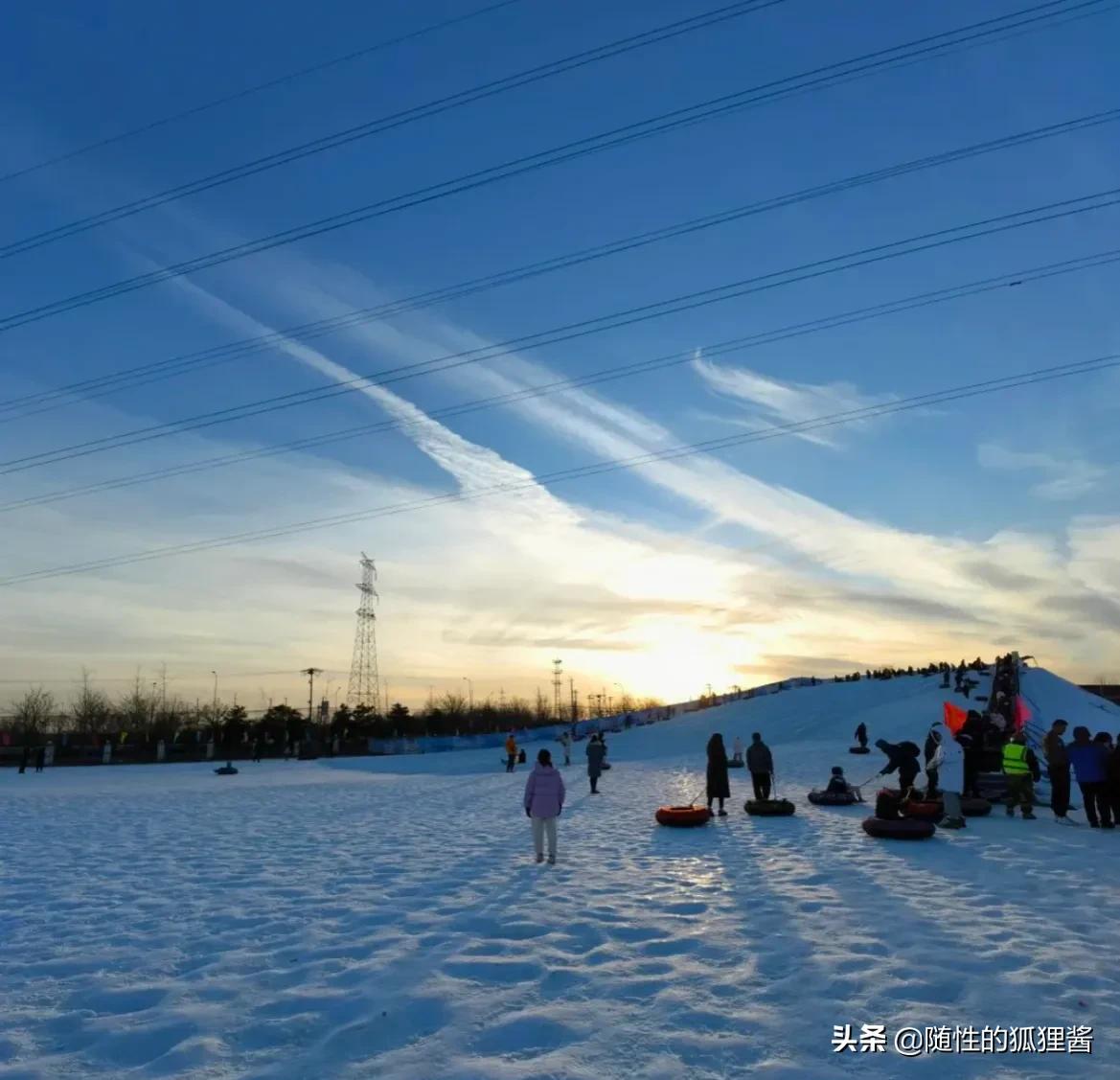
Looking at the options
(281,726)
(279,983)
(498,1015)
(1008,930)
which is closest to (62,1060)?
(279,983)

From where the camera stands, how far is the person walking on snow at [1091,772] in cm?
1627

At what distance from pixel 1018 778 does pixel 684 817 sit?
720cm

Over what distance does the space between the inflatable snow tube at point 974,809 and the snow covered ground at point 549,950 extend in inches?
44.4

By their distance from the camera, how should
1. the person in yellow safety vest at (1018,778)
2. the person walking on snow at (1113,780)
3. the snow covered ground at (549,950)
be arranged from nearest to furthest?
the snow covered ground at (549,950) < the person walking on snow at (1113,780) < the person in yellow safety vest at (1018,778)

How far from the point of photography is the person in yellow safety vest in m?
18.3

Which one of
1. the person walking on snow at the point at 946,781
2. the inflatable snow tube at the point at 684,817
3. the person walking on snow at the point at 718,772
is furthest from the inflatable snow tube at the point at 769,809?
the person walking on snow at the point at 946,781

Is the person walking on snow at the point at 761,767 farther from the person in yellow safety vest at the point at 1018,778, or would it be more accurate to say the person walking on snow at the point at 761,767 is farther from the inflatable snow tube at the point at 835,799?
the person in yellow safety vest at the point at 1018,778

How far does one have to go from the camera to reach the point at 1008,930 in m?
9.01

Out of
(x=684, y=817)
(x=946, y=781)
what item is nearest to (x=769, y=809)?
(x=684, y=817)

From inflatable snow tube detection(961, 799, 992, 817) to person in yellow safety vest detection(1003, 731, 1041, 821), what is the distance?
0.52 metres

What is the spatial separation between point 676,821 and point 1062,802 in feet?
25.7

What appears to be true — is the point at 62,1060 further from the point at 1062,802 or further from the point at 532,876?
the point at 1062,802

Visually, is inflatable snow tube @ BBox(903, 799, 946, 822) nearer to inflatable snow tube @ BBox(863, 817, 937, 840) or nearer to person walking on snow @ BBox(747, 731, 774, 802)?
inflatable snow tube @ BBox(863, 817, 937, 840)
